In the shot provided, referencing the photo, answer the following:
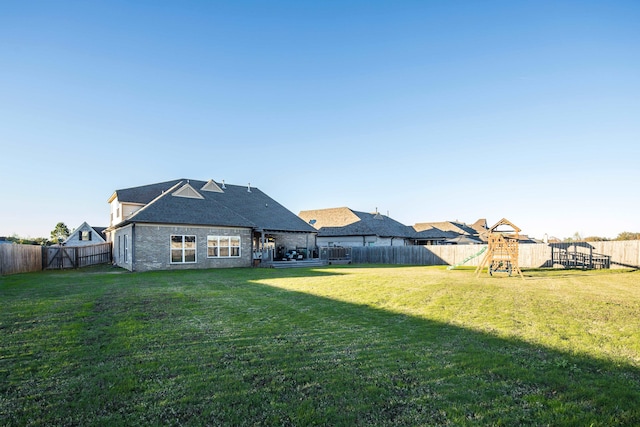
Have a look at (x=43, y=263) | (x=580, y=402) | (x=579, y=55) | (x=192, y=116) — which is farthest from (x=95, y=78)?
(x=579, y=55)

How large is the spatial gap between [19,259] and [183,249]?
9.55m

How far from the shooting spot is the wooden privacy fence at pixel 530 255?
69.7 feet

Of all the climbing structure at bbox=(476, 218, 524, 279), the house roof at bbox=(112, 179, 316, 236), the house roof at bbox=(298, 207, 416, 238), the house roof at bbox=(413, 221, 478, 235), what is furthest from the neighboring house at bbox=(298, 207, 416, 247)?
the climbing structure at bbox=(476, 218, 524, 279)

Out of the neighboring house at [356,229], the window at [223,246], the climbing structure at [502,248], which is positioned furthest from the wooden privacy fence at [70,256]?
the climbing structure at [502,248]

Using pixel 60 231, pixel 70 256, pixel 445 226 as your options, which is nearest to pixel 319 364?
pixel 70 256

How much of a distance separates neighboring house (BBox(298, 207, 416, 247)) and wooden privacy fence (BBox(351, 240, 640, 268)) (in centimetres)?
406

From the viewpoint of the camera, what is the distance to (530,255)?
24.8 meters

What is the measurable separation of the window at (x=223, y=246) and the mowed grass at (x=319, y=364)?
44.2 feet

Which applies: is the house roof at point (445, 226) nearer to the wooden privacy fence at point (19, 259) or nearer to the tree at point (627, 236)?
the tree at point (627, 236)

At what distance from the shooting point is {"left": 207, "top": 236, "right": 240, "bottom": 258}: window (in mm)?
22541

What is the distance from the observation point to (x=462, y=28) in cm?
1631

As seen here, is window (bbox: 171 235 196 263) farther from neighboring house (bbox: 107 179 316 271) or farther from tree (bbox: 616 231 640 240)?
tree (bbox: 616 231 640 240)

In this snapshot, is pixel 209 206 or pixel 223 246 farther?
pixel 209 206

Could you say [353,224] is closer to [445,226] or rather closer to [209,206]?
[209,206]
